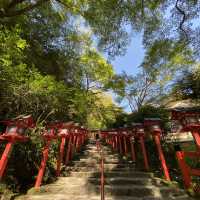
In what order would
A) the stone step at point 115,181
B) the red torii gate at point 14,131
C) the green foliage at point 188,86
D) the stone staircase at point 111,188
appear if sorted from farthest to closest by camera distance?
1. the green foliage at point 188,86
2. the stone step at point 115,181
3. the stone staircase at point 111,188
4. the red torii gate at point 14,131

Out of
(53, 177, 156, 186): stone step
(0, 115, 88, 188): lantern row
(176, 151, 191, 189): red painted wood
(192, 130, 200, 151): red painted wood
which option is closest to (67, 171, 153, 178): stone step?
(53, 177, 156, 186): stone step

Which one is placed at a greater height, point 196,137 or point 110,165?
point 110,165

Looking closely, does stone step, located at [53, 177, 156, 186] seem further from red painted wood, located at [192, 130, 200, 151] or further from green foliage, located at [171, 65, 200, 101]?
green foliage, located at [171, 65, 200, 101]

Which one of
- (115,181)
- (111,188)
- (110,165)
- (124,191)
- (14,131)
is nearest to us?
(14,131)

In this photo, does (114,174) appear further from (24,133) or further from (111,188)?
(24,133)

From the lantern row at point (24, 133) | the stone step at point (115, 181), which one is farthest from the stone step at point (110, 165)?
the stone step at point (115, 181)

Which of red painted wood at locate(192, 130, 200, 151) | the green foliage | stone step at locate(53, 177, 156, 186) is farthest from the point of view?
the green foliage

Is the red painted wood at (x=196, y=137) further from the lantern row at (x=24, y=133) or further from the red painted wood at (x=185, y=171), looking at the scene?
the lantern row at (x=24, y=133)

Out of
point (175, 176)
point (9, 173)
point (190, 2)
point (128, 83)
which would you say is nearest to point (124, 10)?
point (190, 2)

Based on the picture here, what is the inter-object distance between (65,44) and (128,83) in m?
9.39

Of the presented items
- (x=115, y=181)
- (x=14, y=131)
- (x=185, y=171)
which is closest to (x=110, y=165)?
(x=115, y=181)

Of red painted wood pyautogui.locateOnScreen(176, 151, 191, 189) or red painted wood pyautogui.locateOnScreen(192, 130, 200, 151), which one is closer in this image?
red painted wood pyautogui.locateOnScreen(192, 130, 200, 151)

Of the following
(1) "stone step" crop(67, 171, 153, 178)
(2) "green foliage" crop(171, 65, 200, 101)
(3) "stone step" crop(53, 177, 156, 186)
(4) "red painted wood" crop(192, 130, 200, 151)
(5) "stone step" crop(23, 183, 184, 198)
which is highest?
(2) "green foliage" crop(171, 65, 200, 101)

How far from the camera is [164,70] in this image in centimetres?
2047
